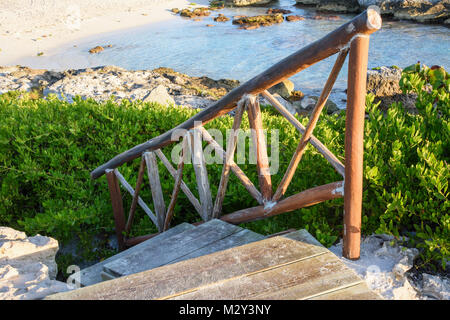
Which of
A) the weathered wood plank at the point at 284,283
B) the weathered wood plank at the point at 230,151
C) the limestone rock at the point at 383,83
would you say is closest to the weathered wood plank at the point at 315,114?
the weathered wood plank at the point at 230,151

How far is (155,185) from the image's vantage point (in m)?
3.56

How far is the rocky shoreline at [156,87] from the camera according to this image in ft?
29.3

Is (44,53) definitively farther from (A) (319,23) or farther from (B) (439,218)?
(B) (439,218)

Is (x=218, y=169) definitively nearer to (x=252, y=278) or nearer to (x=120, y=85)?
(x=252, y=278)

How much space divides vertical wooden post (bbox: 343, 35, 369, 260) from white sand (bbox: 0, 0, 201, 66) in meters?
14.8

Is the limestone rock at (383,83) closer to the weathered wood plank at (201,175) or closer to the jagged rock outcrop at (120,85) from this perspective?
the jagged rock outcrop at (120,85)

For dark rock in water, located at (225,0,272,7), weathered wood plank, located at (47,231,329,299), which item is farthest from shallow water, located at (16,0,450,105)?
weathered wood plank, located at (47,231,329,299)

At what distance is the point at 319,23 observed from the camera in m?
21.4

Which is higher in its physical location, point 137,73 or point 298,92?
point 137,73

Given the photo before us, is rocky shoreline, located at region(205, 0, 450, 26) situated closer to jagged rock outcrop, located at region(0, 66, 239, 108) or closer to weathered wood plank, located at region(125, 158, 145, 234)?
jagged rock outcrop, located at region(0, 66, 239, 108)

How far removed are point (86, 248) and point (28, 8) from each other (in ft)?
71.4

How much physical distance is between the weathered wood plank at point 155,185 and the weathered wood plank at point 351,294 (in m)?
2.06

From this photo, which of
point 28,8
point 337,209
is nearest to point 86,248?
point 337,209
